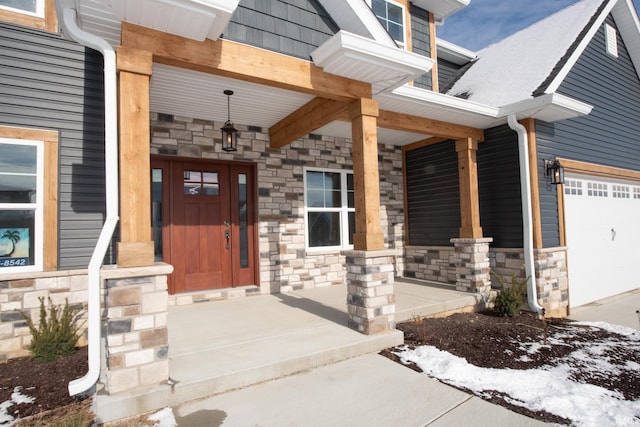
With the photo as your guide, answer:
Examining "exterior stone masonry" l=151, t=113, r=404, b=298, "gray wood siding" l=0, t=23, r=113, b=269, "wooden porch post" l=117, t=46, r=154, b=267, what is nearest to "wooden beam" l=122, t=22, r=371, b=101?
"wooden porch post" l=117, t=46, r=154, b=267

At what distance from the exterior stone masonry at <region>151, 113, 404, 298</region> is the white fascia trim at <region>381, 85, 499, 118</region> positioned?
2.39 m

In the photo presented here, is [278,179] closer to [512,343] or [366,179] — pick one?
[366,179]

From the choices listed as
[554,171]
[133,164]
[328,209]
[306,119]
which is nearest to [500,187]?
[554,171]

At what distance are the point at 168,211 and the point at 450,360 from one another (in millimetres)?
4550

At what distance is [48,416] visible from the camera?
8.86 ft

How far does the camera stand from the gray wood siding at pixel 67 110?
4.00 meters

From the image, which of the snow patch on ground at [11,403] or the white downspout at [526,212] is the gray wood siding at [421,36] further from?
the snow patch on ground at [11,403]

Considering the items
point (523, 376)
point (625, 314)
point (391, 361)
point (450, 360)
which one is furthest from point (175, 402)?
point (625, 314)

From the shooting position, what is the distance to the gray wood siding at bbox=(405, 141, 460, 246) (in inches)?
281

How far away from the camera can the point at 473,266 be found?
20.2ft

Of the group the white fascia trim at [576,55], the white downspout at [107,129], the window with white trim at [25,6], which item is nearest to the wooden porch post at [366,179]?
the white downspout at [107,129]

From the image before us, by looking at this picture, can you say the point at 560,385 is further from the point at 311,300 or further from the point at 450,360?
the point at 311,300

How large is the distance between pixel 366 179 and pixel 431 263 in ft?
13.0

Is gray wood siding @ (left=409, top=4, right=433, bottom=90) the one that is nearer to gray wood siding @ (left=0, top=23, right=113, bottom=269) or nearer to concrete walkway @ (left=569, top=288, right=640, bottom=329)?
concrete walkway @ (left=569, top=288, right=640, bottom=329)
